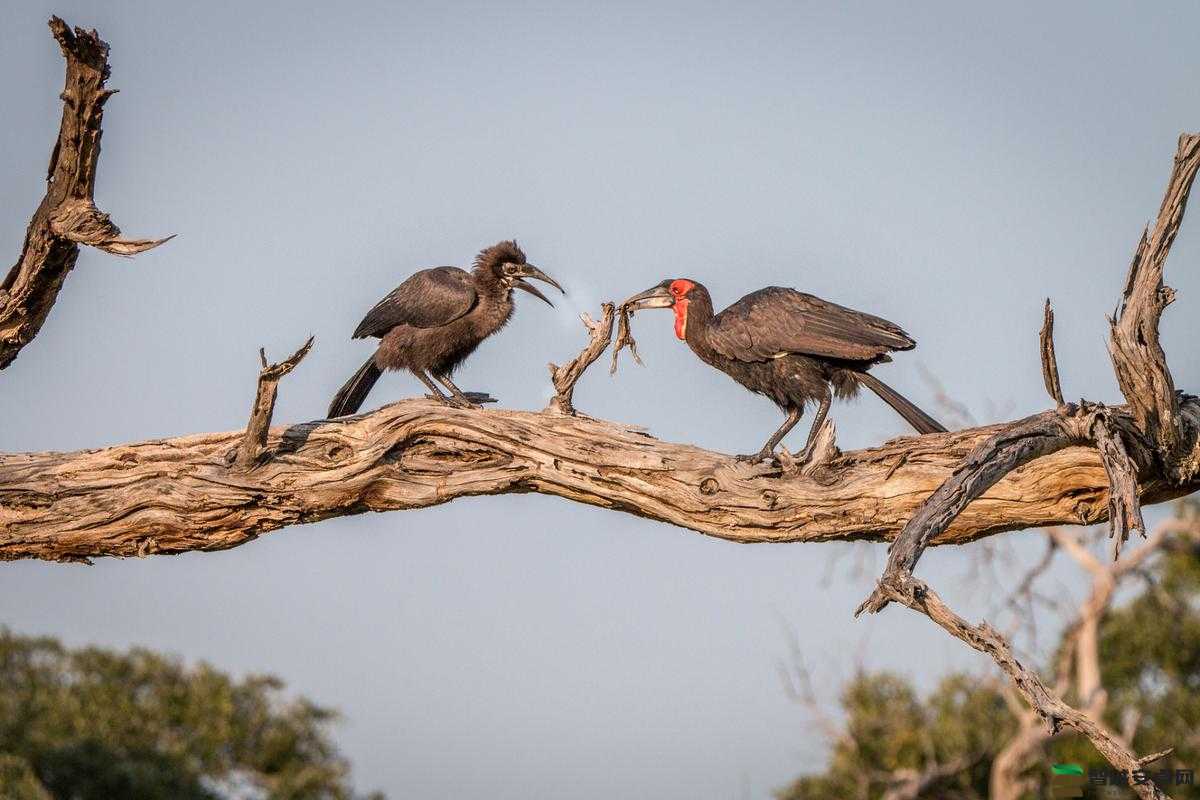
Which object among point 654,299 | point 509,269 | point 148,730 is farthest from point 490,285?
point 148,730

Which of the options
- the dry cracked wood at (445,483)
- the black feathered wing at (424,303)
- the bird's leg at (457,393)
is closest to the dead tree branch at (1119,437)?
the dry cracked wood at (445,483)

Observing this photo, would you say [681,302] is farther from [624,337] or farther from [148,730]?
[148,730]

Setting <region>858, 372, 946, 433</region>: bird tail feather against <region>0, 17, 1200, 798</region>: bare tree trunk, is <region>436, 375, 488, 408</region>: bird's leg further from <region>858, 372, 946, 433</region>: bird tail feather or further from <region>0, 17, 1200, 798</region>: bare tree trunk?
<region>858, 372, 946, 433</region>: bird tail feather

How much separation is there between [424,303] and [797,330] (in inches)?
90.8

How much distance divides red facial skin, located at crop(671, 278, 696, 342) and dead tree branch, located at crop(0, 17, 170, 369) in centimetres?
282

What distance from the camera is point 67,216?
5.57 metres

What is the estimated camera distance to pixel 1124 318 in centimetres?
500

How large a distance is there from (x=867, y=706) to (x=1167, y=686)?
12.9 ft

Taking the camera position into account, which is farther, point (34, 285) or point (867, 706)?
point (867, 706)

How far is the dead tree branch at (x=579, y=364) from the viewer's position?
618 centimetres

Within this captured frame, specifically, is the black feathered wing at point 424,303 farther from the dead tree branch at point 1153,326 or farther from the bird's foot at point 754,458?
the dead tree branch at point 1153,326

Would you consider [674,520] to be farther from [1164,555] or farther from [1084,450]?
[1164,555]

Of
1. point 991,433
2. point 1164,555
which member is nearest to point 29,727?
point 991,433

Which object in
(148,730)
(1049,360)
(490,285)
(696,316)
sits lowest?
(148,730)
